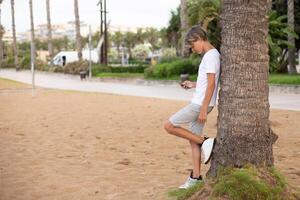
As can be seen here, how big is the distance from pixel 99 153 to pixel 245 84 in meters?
4.02

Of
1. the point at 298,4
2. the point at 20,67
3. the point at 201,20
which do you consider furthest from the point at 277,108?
the point at 20,67

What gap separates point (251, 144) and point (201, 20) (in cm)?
983

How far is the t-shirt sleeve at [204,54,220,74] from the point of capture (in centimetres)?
533

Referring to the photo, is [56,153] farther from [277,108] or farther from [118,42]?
[118,42]

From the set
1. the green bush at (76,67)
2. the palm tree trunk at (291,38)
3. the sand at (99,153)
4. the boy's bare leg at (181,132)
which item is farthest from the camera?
the green bush at (76,67)

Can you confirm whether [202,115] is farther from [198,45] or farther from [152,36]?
[152,36]

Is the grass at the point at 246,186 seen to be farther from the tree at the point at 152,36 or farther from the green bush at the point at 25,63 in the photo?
the tree at the point at 152,36

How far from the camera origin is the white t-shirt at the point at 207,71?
534 cm

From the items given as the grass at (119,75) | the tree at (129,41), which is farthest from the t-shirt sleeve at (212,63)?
the tree at (129,41)

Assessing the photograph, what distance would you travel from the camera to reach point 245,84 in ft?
16.6

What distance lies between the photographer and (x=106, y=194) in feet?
19.3

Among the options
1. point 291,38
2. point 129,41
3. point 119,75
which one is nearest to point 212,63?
point 291,38

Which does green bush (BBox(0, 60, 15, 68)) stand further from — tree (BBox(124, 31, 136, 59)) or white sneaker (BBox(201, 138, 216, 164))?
white sneaker (BBox(201, 138, 216, 164))

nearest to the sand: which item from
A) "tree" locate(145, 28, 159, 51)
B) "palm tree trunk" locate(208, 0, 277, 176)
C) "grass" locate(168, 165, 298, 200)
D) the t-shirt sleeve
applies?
"grass" locate(168, 165, 298, 200)
